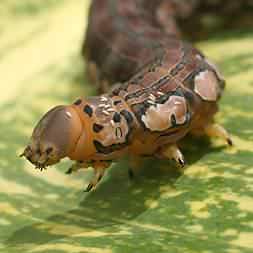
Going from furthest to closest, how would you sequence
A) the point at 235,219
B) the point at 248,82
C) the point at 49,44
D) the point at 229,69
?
the point at 49,44, the point at 229,69, the point at 248,82, the point at 235,219

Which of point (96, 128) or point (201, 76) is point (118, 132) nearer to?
point (96, 128)

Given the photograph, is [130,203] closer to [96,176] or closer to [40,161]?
[96,176]

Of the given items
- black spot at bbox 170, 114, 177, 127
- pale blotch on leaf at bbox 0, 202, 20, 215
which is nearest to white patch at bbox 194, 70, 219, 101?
black spot at bbox 170, 114, 177, 127

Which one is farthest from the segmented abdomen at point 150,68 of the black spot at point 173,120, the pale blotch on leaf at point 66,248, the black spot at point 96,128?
the pale blotch on leaf at point 66,248

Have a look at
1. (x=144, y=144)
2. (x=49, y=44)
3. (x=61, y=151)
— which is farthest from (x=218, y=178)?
(x=49, y=44)

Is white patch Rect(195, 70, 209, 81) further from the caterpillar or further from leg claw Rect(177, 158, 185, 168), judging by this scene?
leg claw Rect(177, 158, 185, 168)

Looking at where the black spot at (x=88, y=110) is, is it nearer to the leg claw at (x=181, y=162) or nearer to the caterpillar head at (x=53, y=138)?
the caterpillar head at (x=53, y=138)

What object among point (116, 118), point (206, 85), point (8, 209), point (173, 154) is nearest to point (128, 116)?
point (116, 118)
